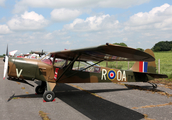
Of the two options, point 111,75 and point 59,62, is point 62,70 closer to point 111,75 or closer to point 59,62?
point 59,62

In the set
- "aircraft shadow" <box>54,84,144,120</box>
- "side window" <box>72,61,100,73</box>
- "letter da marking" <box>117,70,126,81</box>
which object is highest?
"side window" <box>72,61,100,73</box>

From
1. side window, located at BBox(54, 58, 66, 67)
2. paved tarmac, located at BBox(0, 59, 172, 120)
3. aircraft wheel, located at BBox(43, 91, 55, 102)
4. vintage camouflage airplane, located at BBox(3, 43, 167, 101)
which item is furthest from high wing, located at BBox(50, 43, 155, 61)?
paved tarmac, located at BBox(0, 59, 172, 120)

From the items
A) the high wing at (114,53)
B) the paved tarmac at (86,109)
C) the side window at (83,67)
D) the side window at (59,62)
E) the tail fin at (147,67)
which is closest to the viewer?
the high wing at (114,53)

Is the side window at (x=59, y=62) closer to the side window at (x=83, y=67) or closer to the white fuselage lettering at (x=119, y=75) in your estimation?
the side window at (x=83, y=67)

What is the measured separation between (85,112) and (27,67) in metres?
3.31

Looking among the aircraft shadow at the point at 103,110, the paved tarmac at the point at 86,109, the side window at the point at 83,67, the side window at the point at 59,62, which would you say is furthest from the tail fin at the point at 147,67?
the side window at the point at 59,62

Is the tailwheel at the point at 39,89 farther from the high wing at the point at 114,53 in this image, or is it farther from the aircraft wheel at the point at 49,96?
the high wing at the point at 114,53

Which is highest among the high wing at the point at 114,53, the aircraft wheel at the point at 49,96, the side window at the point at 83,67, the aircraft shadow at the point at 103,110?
the high wing at the point at 114,53

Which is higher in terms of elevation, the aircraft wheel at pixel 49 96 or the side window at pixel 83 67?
the side window at pixel 83 67

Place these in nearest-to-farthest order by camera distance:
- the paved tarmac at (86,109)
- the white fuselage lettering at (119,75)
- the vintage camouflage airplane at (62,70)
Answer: the paved tarmac at (86,109)
the vintage camouflage airplane at (62,70)
the white fuselage lettering at (119,75)

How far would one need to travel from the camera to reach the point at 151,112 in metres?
5.06

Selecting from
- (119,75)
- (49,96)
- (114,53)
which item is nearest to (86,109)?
(49,96)

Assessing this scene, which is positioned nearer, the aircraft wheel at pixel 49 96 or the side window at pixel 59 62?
the aircraft wheel at pixel 49 96

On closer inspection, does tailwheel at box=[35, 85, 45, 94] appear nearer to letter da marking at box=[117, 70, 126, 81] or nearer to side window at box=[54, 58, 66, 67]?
side window at box=[54, 58, 66, 67]
